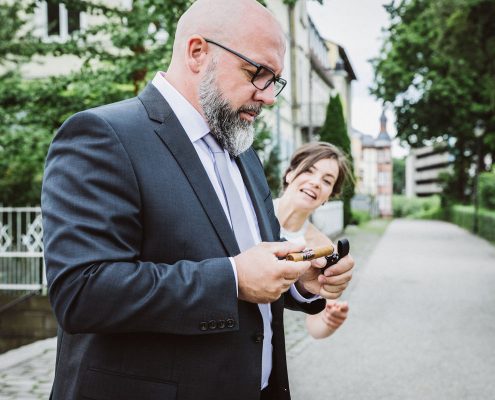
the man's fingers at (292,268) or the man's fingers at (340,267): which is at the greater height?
the man's fingers at (292,268)

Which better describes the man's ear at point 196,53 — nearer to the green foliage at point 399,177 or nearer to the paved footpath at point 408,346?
the paved footpath at point 408,346

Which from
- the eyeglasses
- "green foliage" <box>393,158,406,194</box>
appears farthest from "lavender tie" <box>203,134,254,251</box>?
"green foliage" <box>393,158,406,194</box>

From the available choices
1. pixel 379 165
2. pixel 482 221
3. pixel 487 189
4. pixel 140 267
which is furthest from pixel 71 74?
pixel 379 165

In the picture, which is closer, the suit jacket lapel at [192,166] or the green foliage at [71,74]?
the suit jacket lapel at [192,166]

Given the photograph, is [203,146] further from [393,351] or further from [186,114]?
[393,351]

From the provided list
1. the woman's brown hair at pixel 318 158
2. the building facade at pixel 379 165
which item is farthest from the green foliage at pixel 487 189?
the building facade at pixel 379 165

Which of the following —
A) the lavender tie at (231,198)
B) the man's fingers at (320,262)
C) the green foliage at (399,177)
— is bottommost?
the green foliage at (399,177)

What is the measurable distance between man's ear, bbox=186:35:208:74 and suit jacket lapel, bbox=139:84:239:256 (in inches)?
5.3

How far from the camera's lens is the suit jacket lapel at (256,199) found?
1.92 m

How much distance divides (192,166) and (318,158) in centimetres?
209

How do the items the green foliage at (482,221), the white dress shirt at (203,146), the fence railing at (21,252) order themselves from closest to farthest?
the white dress shirt at (203,146)
the fence railing at (21,252)
the green foliage at (482,221)

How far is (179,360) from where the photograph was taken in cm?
161

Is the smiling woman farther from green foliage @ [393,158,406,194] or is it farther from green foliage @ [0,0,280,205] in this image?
green foliage @ [393,158,406,194]

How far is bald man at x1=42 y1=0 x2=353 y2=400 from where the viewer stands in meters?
1.46
